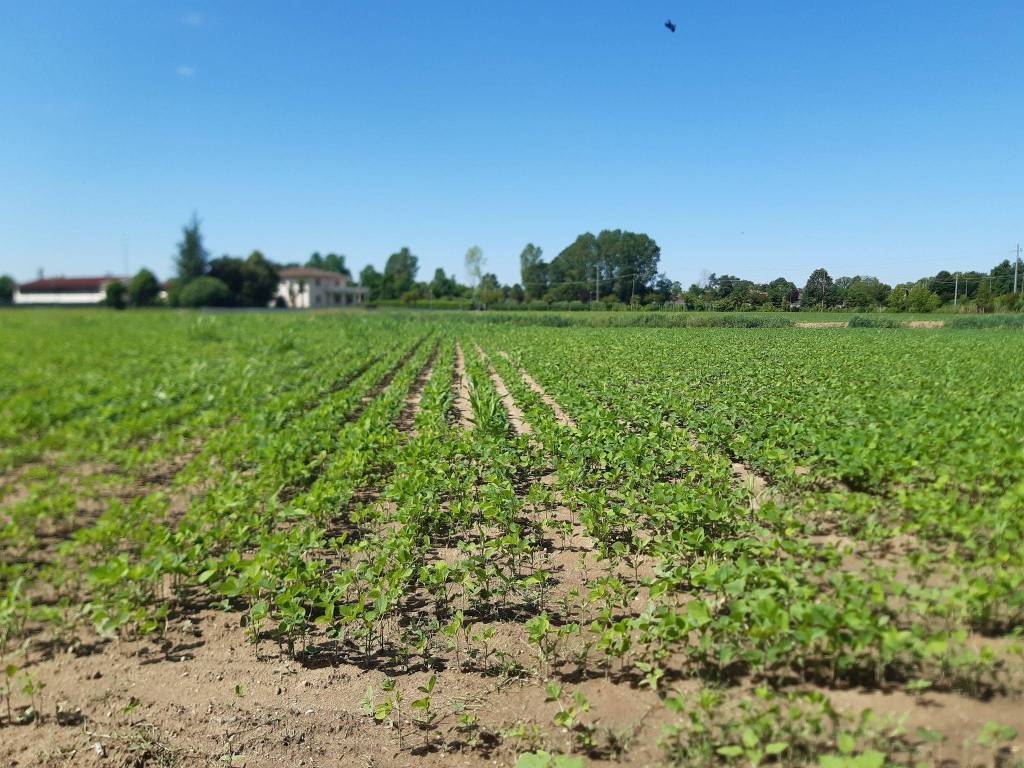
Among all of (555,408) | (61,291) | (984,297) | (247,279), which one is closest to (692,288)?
(984,297)

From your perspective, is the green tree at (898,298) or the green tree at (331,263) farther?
the green tree at (331,263)

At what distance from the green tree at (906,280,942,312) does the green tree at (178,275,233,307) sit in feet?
106

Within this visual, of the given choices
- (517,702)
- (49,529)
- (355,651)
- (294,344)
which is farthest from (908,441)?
(294,344)

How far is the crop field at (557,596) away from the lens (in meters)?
2.31

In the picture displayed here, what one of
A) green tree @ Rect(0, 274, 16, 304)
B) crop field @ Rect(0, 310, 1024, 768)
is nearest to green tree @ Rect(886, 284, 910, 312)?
crop field @ Rect(0, 310, 1024, 768)

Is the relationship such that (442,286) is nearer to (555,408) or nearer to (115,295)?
(115,295)

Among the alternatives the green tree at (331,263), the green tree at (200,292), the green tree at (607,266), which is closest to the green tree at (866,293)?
the green tree at (607,266)

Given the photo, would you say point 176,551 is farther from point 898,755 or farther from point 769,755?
point 898,755

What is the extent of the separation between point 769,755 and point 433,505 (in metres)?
3.15

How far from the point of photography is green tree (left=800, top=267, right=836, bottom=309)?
Result: 4.18 meters

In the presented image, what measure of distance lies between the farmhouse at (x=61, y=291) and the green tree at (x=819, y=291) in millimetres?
26734

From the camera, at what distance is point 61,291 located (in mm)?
23688

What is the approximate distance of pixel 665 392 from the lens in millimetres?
8289

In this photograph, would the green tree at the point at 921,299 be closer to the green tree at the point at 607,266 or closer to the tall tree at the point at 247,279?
the green tree at the point at 607,266
